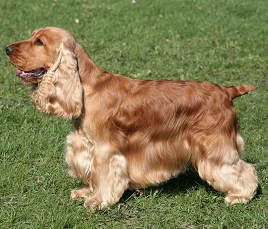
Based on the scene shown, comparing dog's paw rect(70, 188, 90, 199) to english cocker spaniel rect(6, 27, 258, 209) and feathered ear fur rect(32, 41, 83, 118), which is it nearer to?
english cocker spaniel rect(6, 27, 258, 209)

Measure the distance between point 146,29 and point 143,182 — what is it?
644 cm

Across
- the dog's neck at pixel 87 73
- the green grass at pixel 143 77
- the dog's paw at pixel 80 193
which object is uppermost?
the dog's neck at pixel 87 73

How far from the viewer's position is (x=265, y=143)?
21.2 feet

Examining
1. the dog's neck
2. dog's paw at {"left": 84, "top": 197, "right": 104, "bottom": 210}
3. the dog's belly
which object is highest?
the dog's neck

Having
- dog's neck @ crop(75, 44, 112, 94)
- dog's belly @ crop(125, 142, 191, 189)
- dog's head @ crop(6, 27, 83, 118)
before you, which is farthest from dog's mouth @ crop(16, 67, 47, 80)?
dog's belly @ crop(125, 142, 191, 189)

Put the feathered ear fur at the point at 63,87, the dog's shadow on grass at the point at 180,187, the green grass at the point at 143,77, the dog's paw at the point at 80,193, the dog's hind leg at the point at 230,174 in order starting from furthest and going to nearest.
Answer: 1. the dog's shadow on grass at the point at 180,187
2. the dog's paw at the point at 80,193
3. the dog's hind leg at the point at 230,174
4. the green grass at the point at 143,77
5. the feathered ear fur at the point at 63,87

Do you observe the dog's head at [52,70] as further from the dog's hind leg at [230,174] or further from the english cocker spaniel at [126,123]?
the dog's hind leg at [230,174]

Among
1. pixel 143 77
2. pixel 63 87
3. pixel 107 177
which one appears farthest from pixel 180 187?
pixel 143 77

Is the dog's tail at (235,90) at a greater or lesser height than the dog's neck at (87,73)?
lesser

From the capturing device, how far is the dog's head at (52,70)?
4.70m

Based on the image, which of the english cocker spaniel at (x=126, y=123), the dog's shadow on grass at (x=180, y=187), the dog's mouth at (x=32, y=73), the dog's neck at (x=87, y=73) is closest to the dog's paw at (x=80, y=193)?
the english cocker spaniel at (x=126, y=123)

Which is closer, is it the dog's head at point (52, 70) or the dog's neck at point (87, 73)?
the dog's head at point (52, 70)

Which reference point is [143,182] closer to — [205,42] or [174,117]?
[174,117]

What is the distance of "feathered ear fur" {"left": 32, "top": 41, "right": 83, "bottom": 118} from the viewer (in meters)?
4.70
